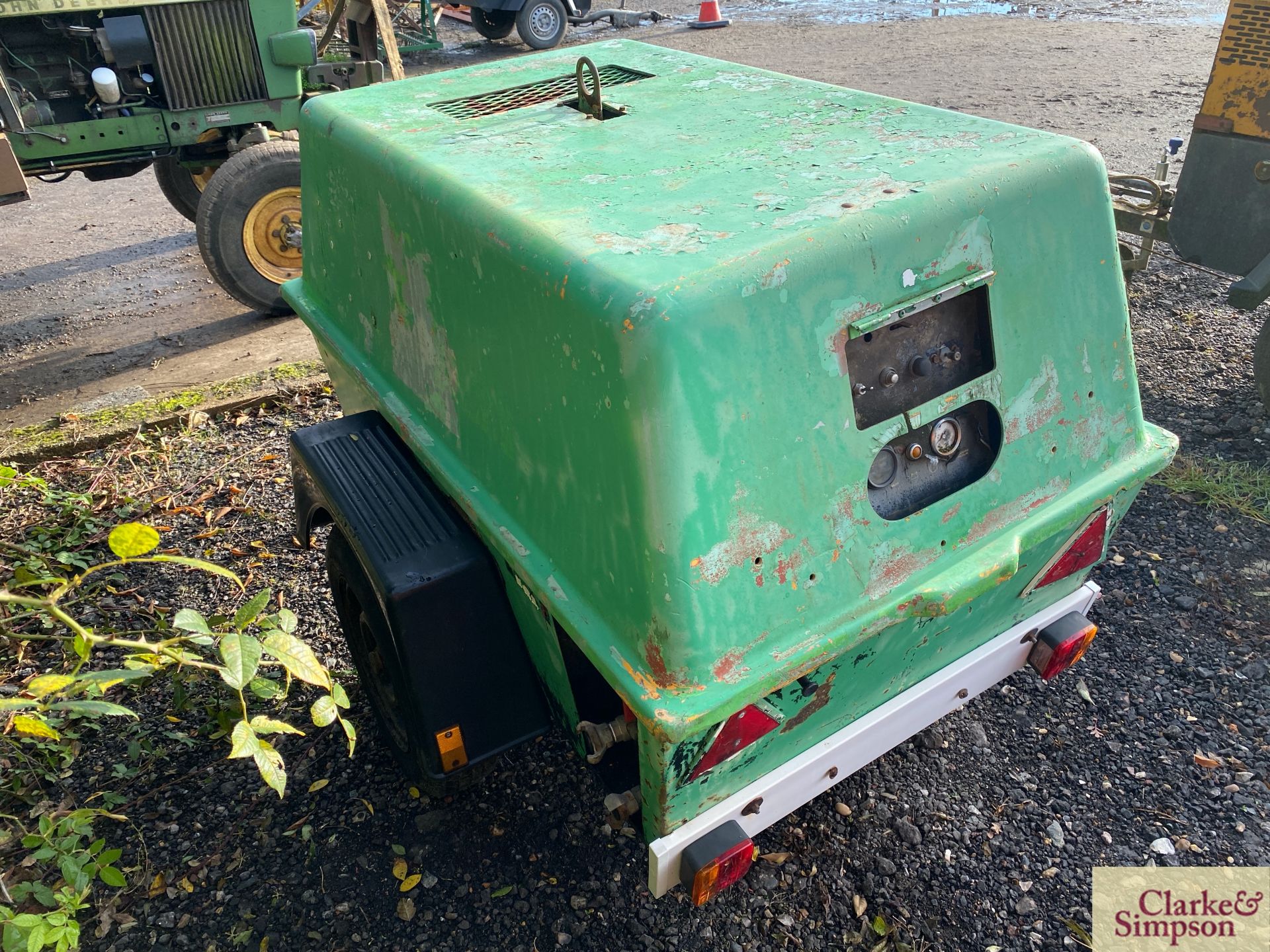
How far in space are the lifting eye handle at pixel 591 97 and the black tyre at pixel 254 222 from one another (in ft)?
9.86

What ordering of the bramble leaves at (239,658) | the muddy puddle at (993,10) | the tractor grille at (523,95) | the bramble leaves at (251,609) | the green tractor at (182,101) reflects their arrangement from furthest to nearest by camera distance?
the muddy puddle at (993,10) < the green tractor at (182,101) < the tractor grille at (523,95) < the bramble leaves at (251,609) < the bramble leaves at (239,658)

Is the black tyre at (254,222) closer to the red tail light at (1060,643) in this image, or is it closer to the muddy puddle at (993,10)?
the red tail light at (1060,643)

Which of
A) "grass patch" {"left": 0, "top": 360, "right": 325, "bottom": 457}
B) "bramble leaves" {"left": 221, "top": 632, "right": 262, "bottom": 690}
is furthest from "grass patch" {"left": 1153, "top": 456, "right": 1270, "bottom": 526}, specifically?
"grass patch" {"left": 0, "top": 360, "right": 325, "bottom": 457}

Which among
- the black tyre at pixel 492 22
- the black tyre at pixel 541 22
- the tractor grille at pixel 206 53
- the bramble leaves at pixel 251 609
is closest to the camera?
the bramble leaves at pixel 251 609

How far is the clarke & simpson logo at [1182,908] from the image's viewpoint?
85.5 inches

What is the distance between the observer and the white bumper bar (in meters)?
1.81

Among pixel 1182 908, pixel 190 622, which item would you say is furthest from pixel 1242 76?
pixel 190 622

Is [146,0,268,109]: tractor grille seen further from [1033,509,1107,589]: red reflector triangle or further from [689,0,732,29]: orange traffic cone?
[689,0,732,29]: orange traffic cone

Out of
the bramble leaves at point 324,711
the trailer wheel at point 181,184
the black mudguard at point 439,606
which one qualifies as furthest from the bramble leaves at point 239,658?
the trailer wheel at point 181,184

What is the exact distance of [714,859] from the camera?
176 centimetres

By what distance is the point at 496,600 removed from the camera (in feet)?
6.65

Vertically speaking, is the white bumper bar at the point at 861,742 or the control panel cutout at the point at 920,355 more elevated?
the control panel cutout at the point at 920,355

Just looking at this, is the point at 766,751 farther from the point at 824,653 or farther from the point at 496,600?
the point at 496,600

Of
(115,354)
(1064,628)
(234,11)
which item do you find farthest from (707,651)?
(234,11)
